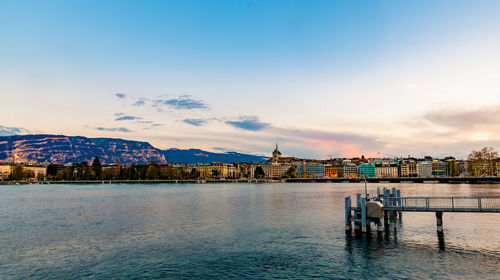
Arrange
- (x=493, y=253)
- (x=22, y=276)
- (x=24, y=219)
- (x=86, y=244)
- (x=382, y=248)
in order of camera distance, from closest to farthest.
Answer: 1. (x=22, y=276)
2. (x=493, y=253)
3. (x=382, y=248)
4. (x=86, y=244)
5. (x=24, y=219)

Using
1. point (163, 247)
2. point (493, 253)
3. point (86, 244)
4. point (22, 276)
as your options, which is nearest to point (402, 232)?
point (493, 253)

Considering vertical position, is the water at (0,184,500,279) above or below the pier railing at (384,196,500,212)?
below

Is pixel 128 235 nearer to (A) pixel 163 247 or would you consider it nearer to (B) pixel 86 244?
(B) pixel 86 244

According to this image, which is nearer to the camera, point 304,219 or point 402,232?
point 402,232

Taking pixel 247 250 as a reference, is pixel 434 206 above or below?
above

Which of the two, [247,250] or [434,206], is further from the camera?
[434,206]

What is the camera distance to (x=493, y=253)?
30797 millimetres

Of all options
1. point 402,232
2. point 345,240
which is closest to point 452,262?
point 345,240

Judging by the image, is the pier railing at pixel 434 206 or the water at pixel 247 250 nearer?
the water at pixel 247 250

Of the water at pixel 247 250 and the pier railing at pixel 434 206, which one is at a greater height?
the pier railing at pixel 434 206

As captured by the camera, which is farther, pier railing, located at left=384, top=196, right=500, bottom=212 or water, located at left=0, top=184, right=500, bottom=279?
pier railing, located at left=384, top=196, right=500, bottom=212

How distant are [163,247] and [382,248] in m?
20.1

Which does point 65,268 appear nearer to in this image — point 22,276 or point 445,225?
point 22,276

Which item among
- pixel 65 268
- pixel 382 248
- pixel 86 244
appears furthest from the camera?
pixel 86 244
